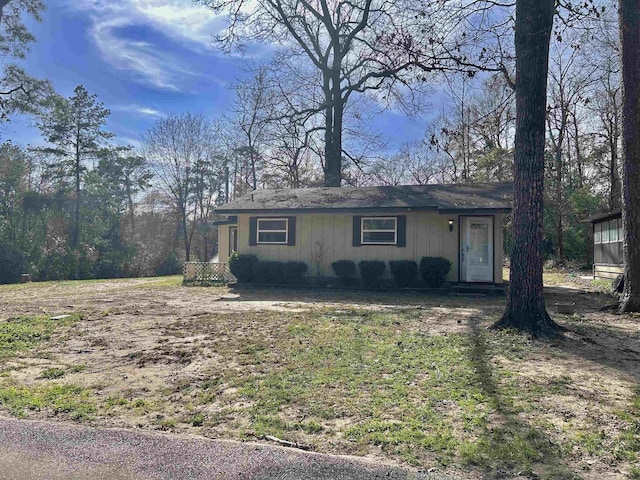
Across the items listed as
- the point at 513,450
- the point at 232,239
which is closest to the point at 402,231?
the point at 232,239

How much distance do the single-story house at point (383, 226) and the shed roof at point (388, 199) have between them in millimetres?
29

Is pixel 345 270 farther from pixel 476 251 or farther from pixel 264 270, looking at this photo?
pixel 476 251

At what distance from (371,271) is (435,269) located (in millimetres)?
2018

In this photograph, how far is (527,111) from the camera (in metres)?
6.60

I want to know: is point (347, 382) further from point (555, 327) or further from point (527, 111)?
point (527, 111)

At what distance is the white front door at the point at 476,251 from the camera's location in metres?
13.0

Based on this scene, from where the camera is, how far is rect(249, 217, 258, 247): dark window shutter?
49.5ft

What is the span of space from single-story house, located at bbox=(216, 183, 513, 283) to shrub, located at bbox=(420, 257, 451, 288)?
489 millimetres

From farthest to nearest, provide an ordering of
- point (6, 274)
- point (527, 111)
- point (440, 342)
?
point (6, 274) < point (527, 111) < point (440, 342)

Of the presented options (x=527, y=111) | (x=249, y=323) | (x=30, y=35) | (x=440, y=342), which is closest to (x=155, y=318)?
(x=249, y=323)

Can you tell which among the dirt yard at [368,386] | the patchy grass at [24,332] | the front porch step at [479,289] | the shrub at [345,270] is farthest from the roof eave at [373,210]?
the patchy grass at [24,332]

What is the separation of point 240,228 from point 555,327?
11.3 meters

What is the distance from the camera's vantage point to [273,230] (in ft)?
49.2

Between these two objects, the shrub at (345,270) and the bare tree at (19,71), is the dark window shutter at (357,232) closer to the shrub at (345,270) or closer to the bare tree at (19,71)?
the shrub at (345,270)
